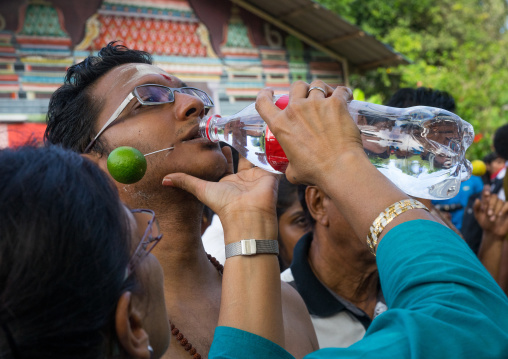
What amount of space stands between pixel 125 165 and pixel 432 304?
103cm

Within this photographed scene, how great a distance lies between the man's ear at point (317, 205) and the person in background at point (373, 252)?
1153 mm

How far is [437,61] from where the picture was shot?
2016 centimetres

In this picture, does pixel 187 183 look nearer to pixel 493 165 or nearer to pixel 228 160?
pixel 228 160

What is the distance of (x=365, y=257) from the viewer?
2.94m

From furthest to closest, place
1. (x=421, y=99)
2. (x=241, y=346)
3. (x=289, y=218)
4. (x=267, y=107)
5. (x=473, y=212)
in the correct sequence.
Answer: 1. (x=473, y=212)
2. (x=289, y=218)
3. (x=421, y=99)
4. (x=267, y=107)
5. (x=241, y=346)

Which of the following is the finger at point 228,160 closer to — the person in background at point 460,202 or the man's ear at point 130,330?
the man's ear at point 130,330

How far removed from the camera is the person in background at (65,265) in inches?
42.9

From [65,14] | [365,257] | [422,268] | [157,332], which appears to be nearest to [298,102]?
[422,268]

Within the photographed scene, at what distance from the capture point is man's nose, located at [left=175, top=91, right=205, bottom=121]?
2158 mm

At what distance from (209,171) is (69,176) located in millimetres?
896

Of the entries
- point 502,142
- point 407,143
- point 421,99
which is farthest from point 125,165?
point 502,142

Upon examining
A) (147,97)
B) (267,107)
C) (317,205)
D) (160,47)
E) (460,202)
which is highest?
(267,107)

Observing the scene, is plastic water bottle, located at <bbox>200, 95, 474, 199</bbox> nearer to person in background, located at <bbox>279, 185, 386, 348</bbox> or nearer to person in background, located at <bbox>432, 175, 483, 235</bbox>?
person in background, located at <bbox>279, 185, 386, 348</bbox>

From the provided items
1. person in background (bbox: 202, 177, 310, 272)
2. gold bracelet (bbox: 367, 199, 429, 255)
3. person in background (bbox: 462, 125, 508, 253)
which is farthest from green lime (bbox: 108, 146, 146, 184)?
person in background (bbox: 462, 125, 508, 253)
